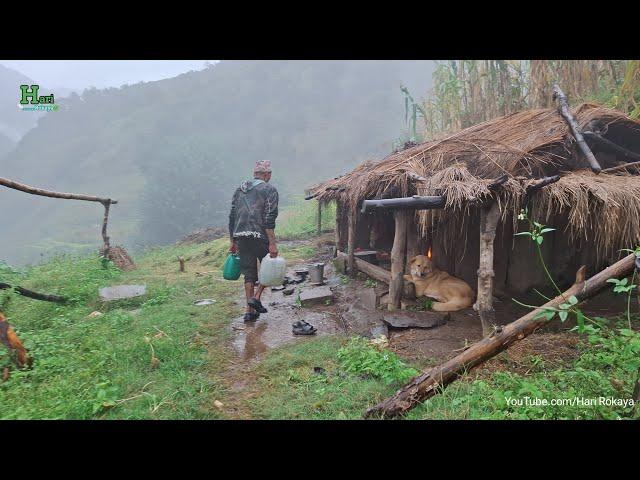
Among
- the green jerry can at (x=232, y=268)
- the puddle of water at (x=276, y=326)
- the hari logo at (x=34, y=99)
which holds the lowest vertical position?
the puddle of water at (x=276, y=326)

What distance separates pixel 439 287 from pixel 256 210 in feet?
11.0

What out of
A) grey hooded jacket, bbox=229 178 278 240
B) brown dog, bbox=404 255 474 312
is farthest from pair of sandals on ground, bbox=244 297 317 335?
brown dog, bbox=404 255 474 312

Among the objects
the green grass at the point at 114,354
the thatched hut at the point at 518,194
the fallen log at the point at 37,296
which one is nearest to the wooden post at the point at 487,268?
the thatched hut at the point at 518,194

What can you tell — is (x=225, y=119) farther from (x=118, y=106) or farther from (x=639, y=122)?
(x=639, y=122)

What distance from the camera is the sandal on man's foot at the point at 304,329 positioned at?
5789 millimetres

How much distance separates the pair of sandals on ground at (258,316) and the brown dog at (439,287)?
6.74ft

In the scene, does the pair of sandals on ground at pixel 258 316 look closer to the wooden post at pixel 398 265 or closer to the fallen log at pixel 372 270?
the wooden post at pixel 398 265

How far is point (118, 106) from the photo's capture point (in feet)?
206

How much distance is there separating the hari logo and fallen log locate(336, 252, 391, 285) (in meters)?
6.17

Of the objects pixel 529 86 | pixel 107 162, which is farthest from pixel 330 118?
pixel 529 86

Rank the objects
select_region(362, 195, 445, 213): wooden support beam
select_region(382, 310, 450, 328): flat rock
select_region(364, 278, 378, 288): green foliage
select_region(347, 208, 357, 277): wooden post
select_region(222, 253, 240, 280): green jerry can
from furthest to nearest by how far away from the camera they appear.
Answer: select_region(347, 208, 357, 277): wooden post < select_region(364, 278, 378, 288): green foliage < select_region(222, 253, 240, 280): green jerry can < select_region(382, 310, 450, 328): flat rock < select_region(362, 195, 445, 213): wooden support beam

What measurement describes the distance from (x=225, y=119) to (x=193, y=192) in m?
33.1

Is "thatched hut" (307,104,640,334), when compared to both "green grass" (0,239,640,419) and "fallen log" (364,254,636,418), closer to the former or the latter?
"green grass" (0,239,640,419)

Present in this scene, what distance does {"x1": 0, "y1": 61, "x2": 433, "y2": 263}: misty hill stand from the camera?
44.1 m
